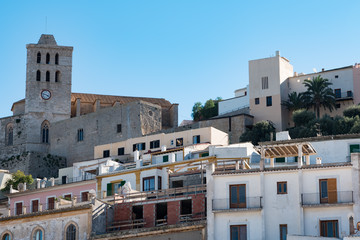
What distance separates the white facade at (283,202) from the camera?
139ft

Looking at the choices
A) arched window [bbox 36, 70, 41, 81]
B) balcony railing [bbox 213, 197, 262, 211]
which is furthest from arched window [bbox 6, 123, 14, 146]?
A: balcony railing [bbox 213, 197, 262, 211]

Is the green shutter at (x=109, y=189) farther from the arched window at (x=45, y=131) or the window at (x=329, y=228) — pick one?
the arched window at (x=45, y=131)

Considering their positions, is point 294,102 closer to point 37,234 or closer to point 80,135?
point 80,135

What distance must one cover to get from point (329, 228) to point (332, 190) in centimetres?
211

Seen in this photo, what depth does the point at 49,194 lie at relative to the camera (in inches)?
2493

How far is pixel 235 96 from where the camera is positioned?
98750 millimetres

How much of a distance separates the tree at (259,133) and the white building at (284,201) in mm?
36877

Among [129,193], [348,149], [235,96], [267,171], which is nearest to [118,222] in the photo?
[129,193]

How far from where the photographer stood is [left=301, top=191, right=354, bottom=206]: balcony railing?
42219 millimetres

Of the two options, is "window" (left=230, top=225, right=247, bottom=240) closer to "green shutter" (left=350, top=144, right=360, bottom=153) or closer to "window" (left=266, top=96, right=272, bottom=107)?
"green shutter" (left=350, top=144, right=360, bottom=153)

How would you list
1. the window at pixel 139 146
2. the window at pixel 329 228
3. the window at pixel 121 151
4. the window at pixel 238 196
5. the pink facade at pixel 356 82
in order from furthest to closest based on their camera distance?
the pink facade at pixel 356 82 → the window at pixel 121 151 → the window at pixel 139 146 → the window at pixel 238 196 → the window at pixel 329 228

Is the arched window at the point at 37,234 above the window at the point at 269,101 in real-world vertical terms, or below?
below

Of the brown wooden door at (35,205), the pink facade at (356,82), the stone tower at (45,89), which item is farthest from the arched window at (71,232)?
the stone tower at (45,89)

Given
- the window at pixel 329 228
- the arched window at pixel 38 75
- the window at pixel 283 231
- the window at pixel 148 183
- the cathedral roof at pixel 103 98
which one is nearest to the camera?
the window at pixel 329 228
